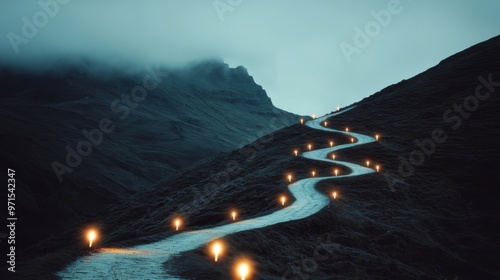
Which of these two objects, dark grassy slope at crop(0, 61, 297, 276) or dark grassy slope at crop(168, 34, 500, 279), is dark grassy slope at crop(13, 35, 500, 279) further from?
dark grassy slope at crop(0, 61, 297, 276)

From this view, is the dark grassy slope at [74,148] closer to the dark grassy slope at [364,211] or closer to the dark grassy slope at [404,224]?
the dark grassy slope at [364,211]

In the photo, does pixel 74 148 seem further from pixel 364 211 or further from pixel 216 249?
pixel 216 249

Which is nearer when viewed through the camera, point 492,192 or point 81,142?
point 492,192

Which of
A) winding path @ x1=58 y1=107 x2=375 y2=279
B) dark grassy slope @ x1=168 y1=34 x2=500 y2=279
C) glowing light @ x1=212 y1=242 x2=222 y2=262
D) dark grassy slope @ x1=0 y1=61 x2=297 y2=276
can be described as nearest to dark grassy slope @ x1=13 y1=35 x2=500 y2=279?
dark grassy slope @ x1=168 y1=34 x2=500 y2=279

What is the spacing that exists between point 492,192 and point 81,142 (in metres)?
128

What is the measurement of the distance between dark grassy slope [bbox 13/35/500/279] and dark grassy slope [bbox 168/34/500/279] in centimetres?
9

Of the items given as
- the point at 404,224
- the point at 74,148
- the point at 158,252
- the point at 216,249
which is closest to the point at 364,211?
the point at 404,224

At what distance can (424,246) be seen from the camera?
83.8 feet

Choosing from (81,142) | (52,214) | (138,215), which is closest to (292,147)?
(138,215)

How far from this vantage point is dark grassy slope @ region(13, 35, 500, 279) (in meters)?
19.2

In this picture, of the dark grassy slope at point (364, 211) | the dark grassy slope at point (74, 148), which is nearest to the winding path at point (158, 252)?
the dark grassy slope at point (364, 211)

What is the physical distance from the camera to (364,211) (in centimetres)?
2984

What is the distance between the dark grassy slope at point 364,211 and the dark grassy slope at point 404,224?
0.09 m

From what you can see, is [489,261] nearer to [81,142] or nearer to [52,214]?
[52,214]
